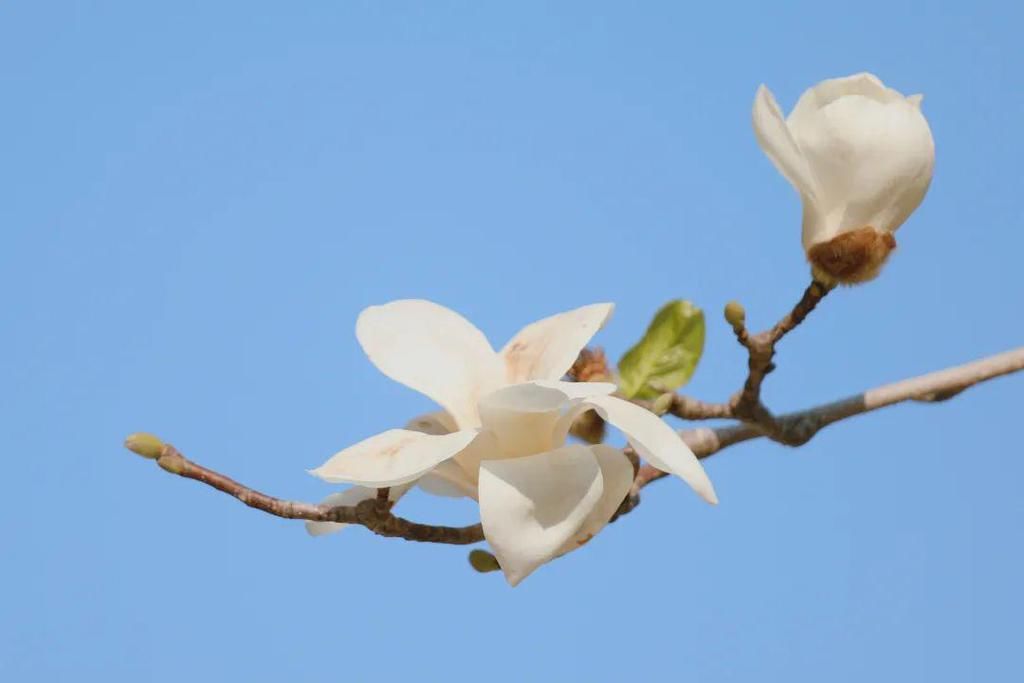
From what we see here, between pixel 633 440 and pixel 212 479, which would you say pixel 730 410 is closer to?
pixel 633 440

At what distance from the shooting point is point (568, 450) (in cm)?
116

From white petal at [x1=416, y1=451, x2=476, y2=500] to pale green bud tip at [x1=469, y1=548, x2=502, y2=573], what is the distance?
0.18 feet

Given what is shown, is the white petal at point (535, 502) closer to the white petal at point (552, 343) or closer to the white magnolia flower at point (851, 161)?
the white petal at point (552, 343)

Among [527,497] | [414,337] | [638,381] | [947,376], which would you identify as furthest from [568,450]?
[947,376]

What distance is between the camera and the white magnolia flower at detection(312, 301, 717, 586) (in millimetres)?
1115

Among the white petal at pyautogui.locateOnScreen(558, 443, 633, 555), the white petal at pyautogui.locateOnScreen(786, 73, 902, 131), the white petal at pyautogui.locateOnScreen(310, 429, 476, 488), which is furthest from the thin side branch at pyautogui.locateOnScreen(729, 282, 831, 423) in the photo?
the white petal at pyautogui.locateOnScreen(310, 429, 476, 488)

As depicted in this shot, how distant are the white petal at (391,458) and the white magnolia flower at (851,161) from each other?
16.8 inches

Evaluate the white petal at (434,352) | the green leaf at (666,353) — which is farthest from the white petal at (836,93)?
the white petal at (434,352)

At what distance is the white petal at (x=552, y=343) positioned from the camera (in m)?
1.22

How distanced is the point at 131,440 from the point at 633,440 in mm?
420

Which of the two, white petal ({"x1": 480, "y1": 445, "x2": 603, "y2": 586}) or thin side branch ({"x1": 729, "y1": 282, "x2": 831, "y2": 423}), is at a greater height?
thin side branch ({"x1": 729, "y1": 282, "x2": 831, "y2": 423})

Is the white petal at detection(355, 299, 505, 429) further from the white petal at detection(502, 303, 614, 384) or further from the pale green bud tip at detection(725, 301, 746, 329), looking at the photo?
the pale green bud tip at detection(725, 301, 746, 329)

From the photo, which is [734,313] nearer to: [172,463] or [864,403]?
[864,403]

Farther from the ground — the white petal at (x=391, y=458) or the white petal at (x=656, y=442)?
the white petal at (x=391, y=458)
